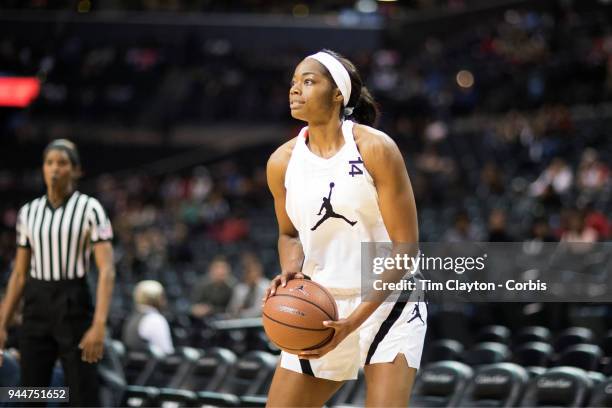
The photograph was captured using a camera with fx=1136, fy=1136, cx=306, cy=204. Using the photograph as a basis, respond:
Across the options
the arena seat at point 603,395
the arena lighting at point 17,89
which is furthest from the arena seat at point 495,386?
the arena lighting at point 17,89

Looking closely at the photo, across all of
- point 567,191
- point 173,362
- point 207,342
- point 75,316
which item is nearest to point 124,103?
point 567,191

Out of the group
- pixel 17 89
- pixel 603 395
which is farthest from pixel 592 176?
pixel 17 89

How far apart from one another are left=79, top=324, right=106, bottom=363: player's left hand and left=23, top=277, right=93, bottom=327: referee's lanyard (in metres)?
0.15

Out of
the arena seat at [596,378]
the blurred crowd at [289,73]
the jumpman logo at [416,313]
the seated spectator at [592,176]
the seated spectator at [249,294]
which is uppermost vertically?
the blurred crowd at [289,73]

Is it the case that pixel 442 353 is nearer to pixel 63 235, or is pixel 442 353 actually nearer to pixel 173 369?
pixel 173 369

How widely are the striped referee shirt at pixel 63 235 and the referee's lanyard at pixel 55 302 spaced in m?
0.04

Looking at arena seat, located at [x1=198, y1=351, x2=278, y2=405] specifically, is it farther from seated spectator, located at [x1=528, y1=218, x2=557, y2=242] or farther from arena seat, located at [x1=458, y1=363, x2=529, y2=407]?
seated spectator, located at [x1=528, y1=218, x2=557, y2=242]

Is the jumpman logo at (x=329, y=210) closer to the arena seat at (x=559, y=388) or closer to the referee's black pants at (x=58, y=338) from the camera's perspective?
the referee's black pants at (x=58, y=338)

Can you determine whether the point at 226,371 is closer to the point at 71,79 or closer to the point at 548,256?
the point at 548,256

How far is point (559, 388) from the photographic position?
5953mm

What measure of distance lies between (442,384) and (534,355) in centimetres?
92

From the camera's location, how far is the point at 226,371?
24.3 feet

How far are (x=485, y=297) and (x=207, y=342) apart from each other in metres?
3.30

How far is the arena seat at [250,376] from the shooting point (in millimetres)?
7109
